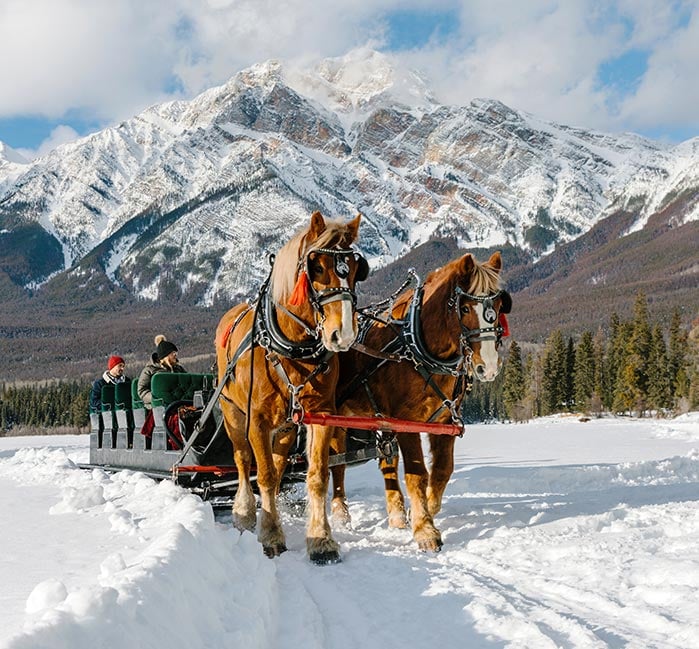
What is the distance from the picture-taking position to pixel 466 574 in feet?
16.6

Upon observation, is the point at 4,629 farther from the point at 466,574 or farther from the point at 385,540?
the point at 385,540

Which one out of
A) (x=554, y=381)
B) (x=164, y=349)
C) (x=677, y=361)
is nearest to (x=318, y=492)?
(x=164, y=349)

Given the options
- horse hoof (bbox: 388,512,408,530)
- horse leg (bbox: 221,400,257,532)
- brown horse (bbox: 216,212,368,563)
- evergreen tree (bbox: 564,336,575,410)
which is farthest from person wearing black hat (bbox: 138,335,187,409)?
evergreen tree (bbox: 564,336,575,410)

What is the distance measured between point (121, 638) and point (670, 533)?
4.92 m

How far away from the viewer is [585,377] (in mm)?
62812

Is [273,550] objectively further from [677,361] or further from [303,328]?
[677,361]

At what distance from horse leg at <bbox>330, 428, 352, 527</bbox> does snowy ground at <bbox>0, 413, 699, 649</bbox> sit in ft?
0.68

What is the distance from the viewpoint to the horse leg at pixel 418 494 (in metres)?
6.01

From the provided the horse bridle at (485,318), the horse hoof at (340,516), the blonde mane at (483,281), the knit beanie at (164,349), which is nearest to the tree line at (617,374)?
the knit beanie at (164,349)

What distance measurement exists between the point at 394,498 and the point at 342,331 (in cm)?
283

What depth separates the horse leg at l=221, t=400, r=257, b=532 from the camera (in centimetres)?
686

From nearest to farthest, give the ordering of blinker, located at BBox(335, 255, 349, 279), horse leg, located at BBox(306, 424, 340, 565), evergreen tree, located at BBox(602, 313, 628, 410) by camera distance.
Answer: blinker, located at BBox(335, 255, 349, 279), horse leg, located at BBox(306, 424, 340, 565), evergreen tree, located at BBox(602, 313, 628, 410)

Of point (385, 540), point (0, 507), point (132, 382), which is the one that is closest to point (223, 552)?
point (385, 540)

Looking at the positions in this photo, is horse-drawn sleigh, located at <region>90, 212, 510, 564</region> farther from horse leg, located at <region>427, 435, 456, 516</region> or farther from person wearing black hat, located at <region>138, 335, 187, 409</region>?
person wearing black hat, located at <region>138, 335, 187, 409</region>
